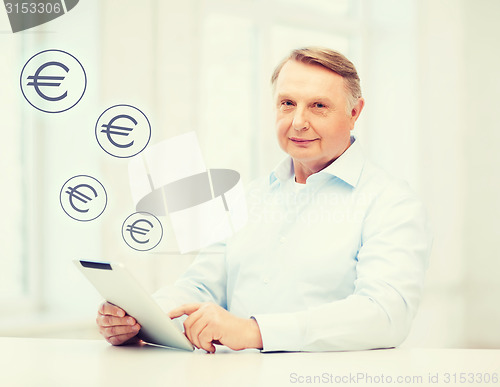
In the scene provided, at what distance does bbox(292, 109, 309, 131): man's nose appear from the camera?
1.56 metres

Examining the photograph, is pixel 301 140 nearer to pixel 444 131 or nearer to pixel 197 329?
pixel 197 329

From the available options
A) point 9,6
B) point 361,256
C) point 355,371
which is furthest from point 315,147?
point 9,6

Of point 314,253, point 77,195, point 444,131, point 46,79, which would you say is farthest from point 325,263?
point 444,131

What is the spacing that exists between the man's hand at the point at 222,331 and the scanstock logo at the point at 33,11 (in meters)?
1.90

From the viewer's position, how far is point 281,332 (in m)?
1.16

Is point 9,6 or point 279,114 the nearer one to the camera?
point 279,114

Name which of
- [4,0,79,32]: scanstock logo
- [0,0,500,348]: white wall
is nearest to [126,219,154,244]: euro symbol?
[0,0,500,348]: white wall

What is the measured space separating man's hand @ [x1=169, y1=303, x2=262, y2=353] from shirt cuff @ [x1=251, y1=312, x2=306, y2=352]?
0.02 meters

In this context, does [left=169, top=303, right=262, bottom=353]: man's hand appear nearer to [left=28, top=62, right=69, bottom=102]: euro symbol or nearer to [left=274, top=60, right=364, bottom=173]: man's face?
[left=274, top=60, right=364, bottom=173]: man's face

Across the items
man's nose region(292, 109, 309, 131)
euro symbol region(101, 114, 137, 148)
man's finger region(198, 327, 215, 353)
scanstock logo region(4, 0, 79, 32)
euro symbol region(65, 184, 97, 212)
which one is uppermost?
scanstock logo region(4, 0, 79, 32)

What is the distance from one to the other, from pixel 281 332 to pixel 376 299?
0.21 metres

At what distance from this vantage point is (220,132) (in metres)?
3.06

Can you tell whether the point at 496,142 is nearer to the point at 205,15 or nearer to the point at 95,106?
the point at 205,15

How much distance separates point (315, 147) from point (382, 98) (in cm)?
263
